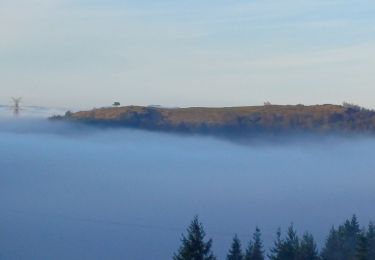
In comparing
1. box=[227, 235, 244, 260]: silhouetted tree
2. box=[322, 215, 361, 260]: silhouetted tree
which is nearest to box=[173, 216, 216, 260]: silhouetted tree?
box=[227, 235, 244, 260]: silhouetted tree

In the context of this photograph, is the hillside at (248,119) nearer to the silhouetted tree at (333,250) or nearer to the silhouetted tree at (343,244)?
the silhouetted tree at (343,244)

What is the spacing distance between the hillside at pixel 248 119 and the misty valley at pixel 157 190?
1.44 meters

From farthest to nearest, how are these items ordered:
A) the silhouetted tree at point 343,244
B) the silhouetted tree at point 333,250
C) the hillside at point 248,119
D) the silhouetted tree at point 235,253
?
the hillside at point 248,119, the silhouetted tree at point 333,250, the silhouetted tree at point 343,244, the silhouetted tree at point 235,253

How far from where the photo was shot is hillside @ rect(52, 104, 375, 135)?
95.6 metres

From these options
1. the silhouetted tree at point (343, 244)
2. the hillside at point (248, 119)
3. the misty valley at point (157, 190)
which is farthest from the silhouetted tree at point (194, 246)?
the hillside at point (248, 119)

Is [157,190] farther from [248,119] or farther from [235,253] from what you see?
[235,253]

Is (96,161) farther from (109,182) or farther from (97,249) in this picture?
(97,249)

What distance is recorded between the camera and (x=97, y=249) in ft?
188

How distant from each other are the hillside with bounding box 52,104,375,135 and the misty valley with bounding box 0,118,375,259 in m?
1.44

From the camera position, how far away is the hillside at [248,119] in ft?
314

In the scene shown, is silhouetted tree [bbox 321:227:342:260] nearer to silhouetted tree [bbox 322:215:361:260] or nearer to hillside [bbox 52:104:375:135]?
silhouetted tree [bbox 322:215:361:260]

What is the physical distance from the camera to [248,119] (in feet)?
329

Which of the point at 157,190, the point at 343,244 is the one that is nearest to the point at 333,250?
the point at 343,244

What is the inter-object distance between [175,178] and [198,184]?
88.1 inches
